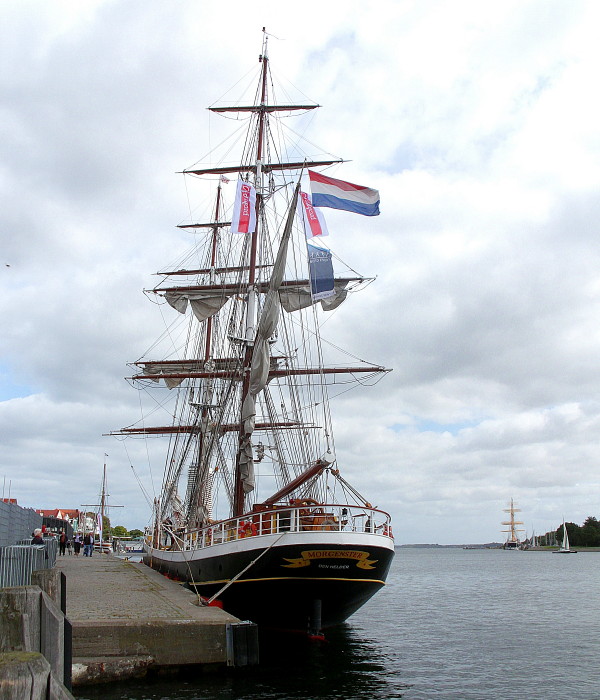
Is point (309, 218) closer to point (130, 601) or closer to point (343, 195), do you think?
point (343, 195)

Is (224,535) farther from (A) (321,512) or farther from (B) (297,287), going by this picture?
(B) (297,287)

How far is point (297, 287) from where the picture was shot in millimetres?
36875

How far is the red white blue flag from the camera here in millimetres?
24844

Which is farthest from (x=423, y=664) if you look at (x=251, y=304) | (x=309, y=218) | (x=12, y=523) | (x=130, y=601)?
(x=251, y=304)

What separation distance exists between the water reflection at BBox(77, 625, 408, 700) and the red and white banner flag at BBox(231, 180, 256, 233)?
15396 mm

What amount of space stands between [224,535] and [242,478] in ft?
19.6

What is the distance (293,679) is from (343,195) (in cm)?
1558

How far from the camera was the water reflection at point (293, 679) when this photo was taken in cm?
1365

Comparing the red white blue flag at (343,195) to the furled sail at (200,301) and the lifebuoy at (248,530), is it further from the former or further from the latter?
the furled sail at (200,301)

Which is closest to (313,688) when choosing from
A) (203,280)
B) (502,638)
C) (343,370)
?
(502,638)

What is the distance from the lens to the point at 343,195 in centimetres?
2514

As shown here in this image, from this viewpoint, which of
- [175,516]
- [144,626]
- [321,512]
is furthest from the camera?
[175,516]

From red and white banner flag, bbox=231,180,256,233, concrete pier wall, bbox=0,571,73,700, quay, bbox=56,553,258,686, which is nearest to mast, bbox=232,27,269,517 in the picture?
red and white banner flag, bbox=231,180,256,233

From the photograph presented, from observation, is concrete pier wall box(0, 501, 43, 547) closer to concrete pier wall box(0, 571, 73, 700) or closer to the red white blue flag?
concrete pier wall box(0, 571, 73, 700)
